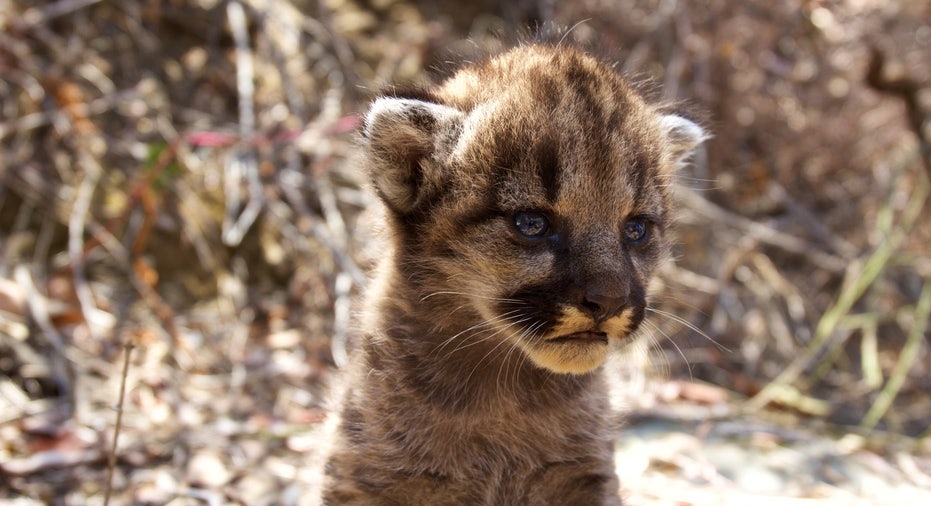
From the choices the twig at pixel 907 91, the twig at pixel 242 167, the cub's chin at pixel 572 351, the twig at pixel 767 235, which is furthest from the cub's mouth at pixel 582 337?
the twig at pixel 907 91

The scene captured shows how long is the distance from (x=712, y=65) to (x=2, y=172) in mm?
5340

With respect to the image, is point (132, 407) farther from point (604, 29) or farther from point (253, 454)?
point (604, 29)

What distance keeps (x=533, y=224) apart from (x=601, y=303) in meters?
0.37

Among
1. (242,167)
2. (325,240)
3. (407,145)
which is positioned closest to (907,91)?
(325,240)

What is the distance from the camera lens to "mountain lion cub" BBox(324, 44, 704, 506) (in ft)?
9.59

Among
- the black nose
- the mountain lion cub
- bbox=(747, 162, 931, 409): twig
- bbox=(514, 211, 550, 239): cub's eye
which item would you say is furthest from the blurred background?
the black nose

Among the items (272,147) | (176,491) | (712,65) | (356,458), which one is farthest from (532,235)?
(712,65)

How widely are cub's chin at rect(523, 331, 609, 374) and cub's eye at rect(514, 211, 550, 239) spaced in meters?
0.34

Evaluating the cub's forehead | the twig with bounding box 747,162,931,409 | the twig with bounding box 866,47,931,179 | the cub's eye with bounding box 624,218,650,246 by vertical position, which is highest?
the twig with bounding box 866,47,931,179

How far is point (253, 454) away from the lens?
460 cm

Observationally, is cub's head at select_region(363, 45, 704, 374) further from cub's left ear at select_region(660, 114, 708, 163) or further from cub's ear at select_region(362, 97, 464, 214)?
cub's left ear at select_region(660, 114, 708, 163)

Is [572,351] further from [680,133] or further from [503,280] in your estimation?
[680,133]

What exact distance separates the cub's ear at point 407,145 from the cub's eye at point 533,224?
33 cm

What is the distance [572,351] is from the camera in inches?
113
